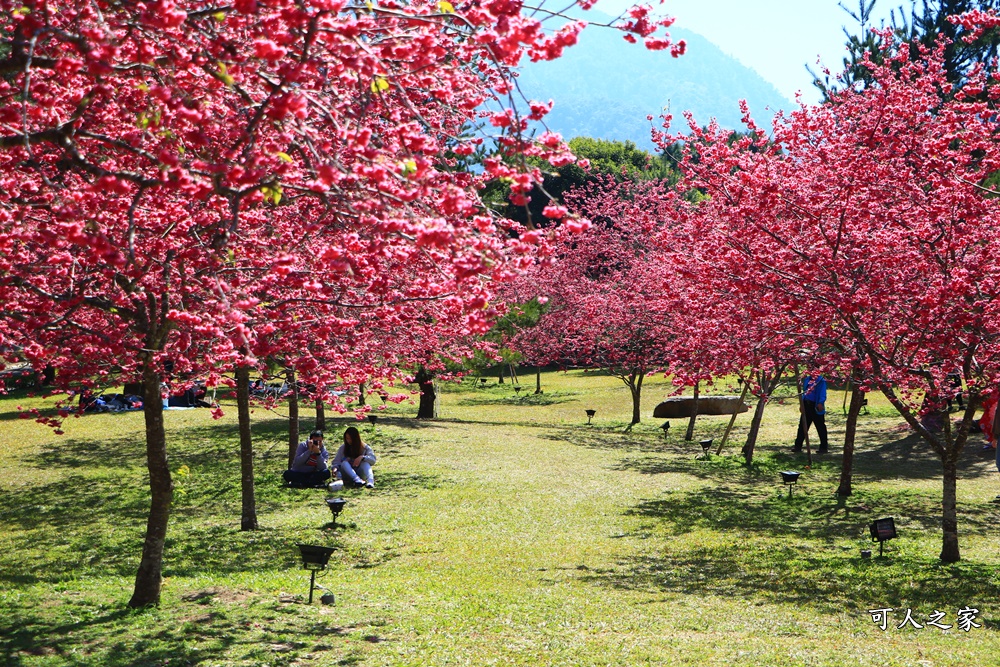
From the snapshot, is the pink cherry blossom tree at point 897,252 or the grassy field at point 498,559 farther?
the pink cherry blossom tree at point 897,252

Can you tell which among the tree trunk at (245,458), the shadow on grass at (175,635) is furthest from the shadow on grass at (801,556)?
the tree trunk at (245,458)

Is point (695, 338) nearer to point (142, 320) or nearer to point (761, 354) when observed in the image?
point (761, 354)

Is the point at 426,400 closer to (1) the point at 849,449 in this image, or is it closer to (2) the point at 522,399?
(2) the point at 522,399

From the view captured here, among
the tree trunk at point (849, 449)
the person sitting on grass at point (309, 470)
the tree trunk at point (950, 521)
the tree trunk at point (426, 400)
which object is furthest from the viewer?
the tree trunk at point (426, 400)

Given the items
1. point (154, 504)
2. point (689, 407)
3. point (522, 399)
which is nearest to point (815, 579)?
point (154, 504)

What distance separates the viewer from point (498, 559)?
1158 centimetres

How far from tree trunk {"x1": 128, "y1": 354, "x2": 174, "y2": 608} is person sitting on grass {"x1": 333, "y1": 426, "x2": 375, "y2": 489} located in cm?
744

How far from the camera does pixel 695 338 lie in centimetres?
1739

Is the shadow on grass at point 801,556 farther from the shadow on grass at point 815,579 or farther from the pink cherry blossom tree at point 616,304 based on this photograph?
the pink cherry blossom tree at point 616,304

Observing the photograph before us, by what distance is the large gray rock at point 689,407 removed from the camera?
33.2 meters

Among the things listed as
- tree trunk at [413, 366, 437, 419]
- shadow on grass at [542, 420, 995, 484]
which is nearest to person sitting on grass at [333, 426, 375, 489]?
shadow on grass at [542, 420, 995, 484]

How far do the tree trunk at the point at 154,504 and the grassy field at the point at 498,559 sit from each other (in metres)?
0.31

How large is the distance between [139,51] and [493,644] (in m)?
5.76

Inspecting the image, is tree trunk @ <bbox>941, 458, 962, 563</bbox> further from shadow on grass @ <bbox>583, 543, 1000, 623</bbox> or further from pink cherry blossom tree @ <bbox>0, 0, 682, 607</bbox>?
pink cherry blossom tree @ <bbox>0, 0, 682, 607</bbox>
